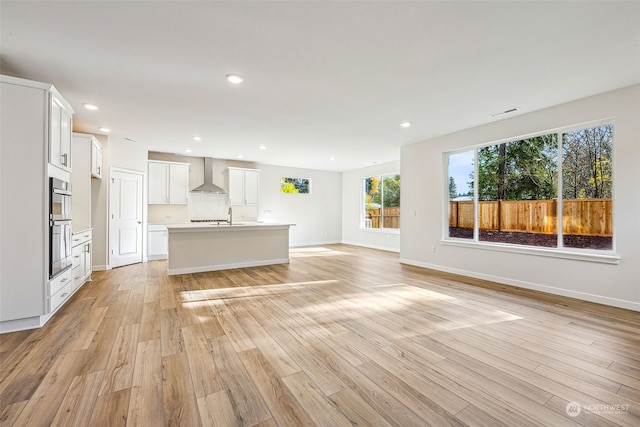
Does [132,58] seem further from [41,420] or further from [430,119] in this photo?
[430,119]

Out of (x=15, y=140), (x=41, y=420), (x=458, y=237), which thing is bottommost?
(x=41, y=420)

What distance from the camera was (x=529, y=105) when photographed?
373 centimetres

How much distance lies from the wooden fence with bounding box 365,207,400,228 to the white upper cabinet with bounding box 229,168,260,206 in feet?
12.2

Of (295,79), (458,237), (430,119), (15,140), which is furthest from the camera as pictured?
(458,237)

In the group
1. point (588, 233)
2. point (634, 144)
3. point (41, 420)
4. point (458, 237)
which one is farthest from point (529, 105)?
point (41, 420)

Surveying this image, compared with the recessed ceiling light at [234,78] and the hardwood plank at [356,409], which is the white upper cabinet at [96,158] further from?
the hardwood plank at [356,409]

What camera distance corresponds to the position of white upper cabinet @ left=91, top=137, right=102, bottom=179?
4.62 meters

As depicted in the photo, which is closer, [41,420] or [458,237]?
[41,420]

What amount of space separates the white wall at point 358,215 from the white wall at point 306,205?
0.96 feet

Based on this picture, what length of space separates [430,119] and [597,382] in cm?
361

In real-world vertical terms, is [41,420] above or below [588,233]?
below

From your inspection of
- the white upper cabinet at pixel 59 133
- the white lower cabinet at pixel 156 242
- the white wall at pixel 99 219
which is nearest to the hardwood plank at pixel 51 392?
the white upper cabinet at pixel 59 133

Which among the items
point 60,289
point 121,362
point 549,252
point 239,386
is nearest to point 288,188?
point 60,289

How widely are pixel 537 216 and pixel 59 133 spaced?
641 cm
